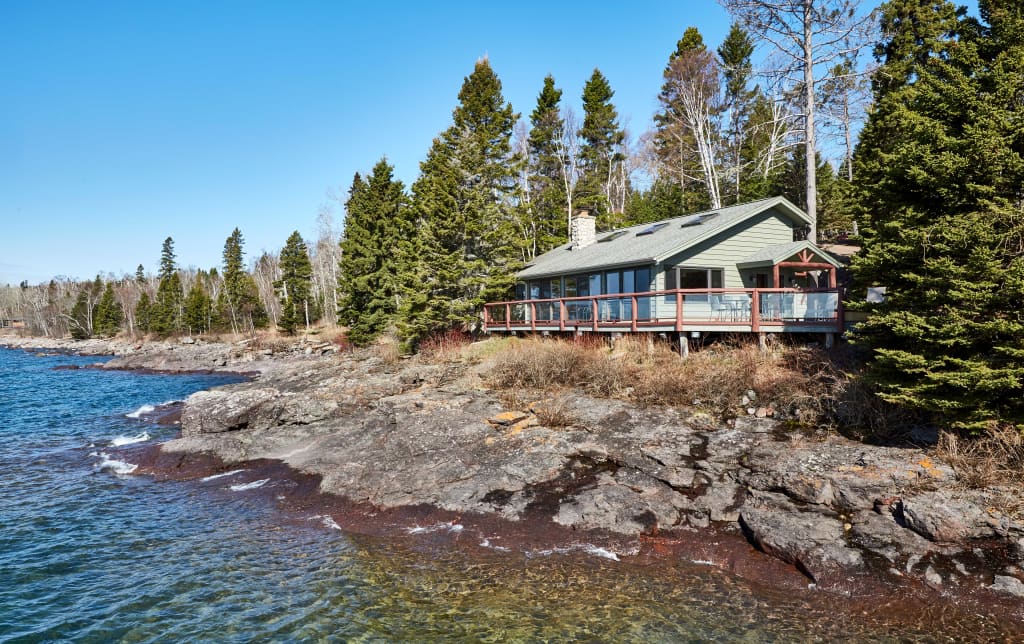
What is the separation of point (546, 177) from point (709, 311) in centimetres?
2772

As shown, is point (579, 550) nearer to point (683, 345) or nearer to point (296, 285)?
point (683, 345)

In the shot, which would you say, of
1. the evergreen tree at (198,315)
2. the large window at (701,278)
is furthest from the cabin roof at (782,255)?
the evergreen tree at (198,315)

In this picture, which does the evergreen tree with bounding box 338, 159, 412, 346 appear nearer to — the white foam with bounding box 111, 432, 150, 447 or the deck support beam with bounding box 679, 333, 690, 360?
the white foam with bounding box 111, 432, 150, 447

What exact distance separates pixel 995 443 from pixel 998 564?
2.63 metres

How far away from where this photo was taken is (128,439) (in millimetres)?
18828

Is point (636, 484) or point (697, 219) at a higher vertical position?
point (697, 219)

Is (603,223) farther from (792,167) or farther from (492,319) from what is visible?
(492,319)

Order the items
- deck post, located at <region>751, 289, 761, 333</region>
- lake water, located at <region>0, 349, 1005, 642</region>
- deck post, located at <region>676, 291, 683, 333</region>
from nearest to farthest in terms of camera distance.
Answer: lake water, located at <region>0, 349, 1005, 642</region> < deck post, located at <region>751, 289, 761, 333</region> < deck post, located at <region>676, 291, 683, 333</region>

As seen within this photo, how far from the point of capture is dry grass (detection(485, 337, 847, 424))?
13.5m

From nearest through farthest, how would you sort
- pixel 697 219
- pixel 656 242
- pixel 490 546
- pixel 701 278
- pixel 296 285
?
pixel 490 546
pixel 701 278
pixel 656 242
pixel 697 219
pixel 296 285

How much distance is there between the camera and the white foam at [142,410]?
77.5 feet

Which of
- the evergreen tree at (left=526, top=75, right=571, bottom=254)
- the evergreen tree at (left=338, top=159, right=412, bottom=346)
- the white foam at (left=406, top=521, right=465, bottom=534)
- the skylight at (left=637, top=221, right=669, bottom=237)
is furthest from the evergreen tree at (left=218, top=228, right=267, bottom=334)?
the white foam at (left=406, top=521, right=465, bottom=534)

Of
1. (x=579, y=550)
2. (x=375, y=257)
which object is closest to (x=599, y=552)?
(x=579, y=550)

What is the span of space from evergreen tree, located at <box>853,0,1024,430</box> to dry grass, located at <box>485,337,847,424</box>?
2.22 meters
